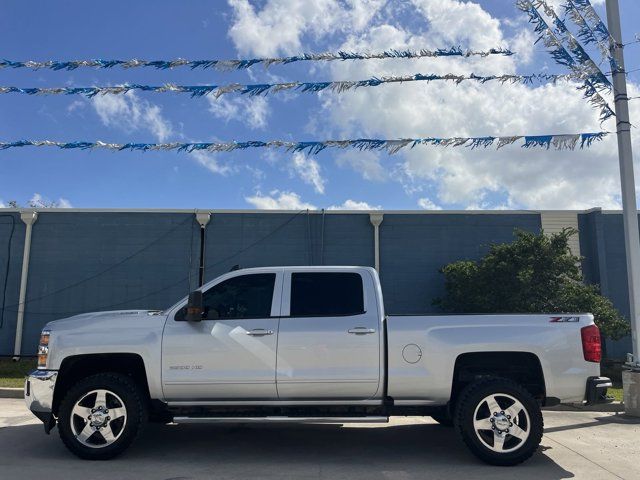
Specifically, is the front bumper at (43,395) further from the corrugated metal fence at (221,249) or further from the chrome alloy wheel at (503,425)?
the corrugated metal fence at (221,249)

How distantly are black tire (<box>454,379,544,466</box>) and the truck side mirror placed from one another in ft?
9.23

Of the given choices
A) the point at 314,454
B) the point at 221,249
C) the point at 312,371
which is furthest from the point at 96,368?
the point at 221,249

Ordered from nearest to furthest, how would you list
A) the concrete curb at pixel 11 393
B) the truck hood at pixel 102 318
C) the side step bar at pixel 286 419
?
1. the side step bar at pixel 286 419
2. the truck hood at pixel 102 318
3. the concrete curb at pixel 11 393

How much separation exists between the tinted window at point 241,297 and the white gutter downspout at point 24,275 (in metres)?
12.9

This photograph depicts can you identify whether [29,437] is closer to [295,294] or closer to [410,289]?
[295,294]

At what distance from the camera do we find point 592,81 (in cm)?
898

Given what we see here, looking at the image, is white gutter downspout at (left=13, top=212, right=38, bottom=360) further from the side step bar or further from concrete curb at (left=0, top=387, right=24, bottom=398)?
the side step bar

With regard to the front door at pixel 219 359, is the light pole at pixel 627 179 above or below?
above

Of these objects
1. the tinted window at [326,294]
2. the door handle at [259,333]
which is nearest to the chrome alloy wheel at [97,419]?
the door handle at [259,333]

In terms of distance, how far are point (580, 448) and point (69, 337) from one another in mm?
5931

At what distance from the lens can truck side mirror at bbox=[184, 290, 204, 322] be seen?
555cm

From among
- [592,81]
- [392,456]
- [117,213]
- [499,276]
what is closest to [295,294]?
[392,456]

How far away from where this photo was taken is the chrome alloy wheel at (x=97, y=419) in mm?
5566

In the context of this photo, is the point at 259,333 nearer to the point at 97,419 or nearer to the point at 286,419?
the point at 286,419
